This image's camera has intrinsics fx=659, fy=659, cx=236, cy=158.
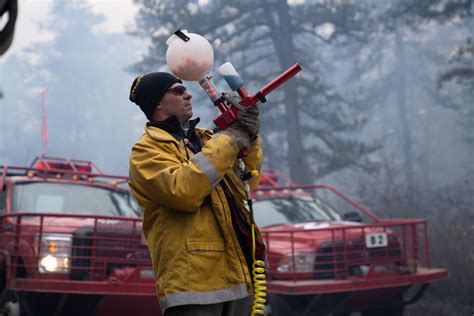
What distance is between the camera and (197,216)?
2883 millimetres

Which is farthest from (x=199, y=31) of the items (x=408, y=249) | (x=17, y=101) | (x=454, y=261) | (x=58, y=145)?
(x=17, y=101)

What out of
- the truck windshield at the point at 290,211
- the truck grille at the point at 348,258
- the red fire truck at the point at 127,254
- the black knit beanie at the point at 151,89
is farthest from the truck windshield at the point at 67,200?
the black knit beanie at the point at 151,89

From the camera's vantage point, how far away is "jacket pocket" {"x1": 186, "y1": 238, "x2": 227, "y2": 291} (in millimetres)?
2797

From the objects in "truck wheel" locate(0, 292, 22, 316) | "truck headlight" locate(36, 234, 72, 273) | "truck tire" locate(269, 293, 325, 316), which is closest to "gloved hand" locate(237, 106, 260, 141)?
"truck headlight" locate(36, 234, 72, 273)

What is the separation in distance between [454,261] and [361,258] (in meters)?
3.16

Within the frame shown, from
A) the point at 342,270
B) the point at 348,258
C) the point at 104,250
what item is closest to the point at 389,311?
the point at 348,258

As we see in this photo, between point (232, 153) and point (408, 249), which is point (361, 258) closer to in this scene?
point (408, 249)

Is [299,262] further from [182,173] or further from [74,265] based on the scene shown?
[182,173]

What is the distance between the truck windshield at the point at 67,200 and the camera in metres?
7.27

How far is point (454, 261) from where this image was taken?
32.4 feet

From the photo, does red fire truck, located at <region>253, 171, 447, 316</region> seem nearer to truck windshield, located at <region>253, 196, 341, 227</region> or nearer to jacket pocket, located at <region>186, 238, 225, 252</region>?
truck windshield, located at <region>253, 196, 341, 227</region>

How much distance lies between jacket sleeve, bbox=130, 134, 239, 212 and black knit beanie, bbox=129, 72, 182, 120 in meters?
0.32

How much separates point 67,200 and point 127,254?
4.47ft

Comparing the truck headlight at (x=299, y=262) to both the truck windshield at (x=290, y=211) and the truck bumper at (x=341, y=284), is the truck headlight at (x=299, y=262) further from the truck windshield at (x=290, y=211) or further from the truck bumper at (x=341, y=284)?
the truck windshield at (x=290, y=211)
